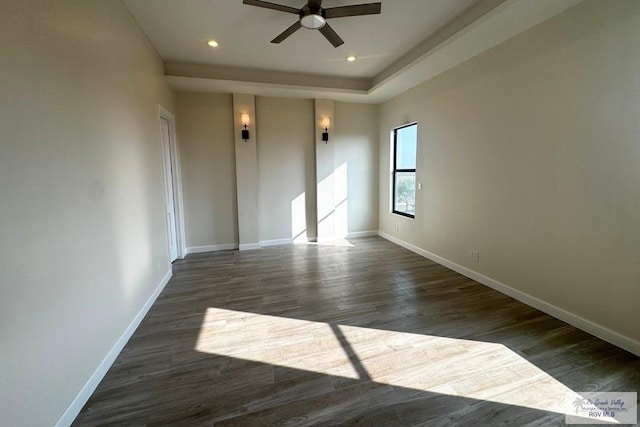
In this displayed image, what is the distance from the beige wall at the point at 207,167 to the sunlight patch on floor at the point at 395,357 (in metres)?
2.68

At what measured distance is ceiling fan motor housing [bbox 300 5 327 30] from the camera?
2.52 m

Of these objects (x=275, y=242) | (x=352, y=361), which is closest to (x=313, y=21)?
(x=352, y=361)

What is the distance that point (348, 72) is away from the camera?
4609mm

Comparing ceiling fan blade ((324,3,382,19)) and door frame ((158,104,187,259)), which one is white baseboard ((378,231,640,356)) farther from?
door frame ((158,104,187,259))

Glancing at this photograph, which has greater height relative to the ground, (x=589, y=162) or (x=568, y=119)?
(x=568, y=119)

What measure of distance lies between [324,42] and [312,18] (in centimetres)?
98

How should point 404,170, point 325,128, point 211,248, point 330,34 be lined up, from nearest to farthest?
point 330,34 → point 211,248 → point 404,170 → point 325,128

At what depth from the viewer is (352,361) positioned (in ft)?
6.71

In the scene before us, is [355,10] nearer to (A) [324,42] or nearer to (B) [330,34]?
(B) [330,34]

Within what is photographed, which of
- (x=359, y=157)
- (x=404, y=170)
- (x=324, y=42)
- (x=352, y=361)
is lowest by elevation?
(x=352, y=361)

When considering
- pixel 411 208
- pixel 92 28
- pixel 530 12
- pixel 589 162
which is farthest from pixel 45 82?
pixel 411 208

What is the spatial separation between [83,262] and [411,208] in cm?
456

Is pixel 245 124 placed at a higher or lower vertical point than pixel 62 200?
higher

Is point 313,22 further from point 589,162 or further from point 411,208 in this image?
point 411,208
